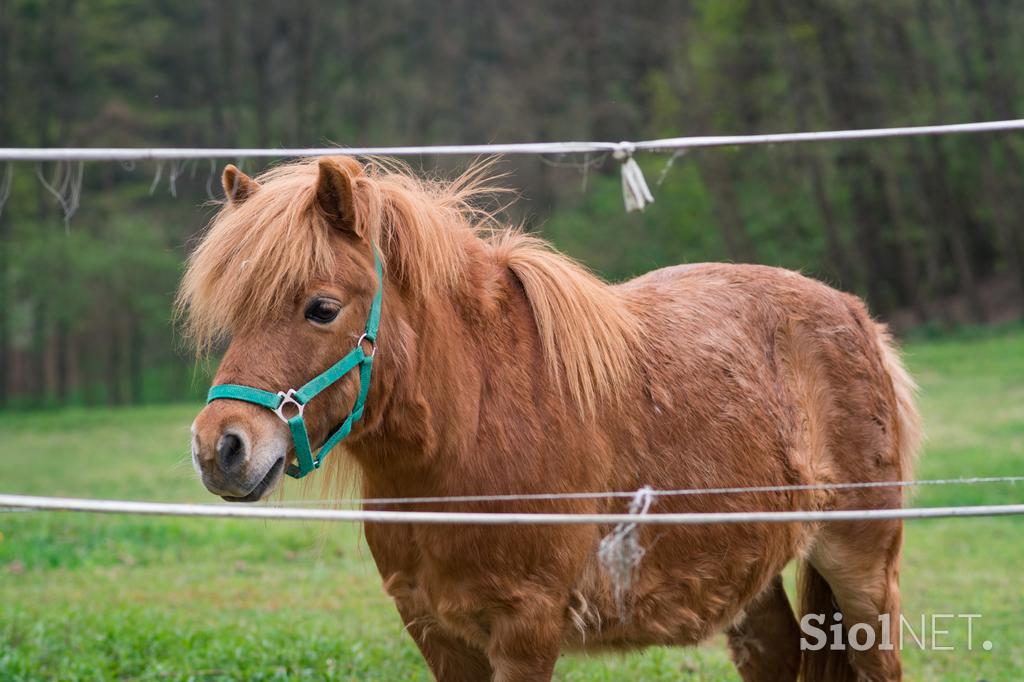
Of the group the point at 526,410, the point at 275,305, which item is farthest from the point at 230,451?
the point at 526,410

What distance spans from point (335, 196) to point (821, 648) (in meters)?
2.90

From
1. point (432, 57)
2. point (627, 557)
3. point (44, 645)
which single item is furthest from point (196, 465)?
point (432, 57)

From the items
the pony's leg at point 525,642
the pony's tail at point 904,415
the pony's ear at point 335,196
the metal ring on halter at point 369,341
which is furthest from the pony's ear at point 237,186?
the pony's tail at point 904,415

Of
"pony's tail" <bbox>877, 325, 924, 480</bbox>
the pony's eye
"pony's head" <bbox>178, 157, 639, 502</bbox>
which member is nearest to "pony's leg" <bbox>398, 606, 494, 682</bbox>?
"pony's head" <bbox>178, 157, 639, 502</bbox>

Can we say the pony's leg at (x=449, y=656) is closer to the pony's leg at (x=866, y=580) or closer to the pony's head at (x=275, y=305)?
the pony's head at (x=275, y=305)

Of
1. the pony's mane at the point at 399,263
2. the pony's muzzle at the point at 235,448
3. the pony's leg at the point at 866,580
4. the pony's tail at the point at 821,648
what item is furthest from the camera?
the pony's tail at the point at 821,648

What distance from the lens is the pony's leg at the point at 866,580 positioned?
417 cm

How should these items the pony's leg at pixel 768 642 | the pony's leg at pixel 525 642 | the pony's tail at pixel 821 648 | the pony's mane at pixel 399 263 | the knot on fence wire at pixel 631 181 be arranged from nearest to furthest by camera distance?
1. the pony's mane at pixel 399 263
2. the pony's leg at pixel 525 642
3. the knot on fence wire at pixel 631 181
4. the pony's tail at pixel 821 648
5. the pony's leg at pixel 768 642

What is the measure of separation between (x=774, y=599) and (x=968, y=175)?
89.1 ft

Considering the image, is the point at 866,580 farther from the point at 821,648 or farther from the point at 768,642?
the point at 768,642

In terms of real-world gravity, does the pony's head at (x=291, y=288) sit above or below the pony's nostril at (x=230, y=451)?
above

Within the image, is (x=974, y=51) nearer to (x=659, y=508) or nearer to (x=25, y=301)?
(x=25, y=301)

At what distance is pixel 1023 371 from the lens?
57.5ft

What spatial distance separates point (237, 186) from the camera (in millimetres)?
3344
